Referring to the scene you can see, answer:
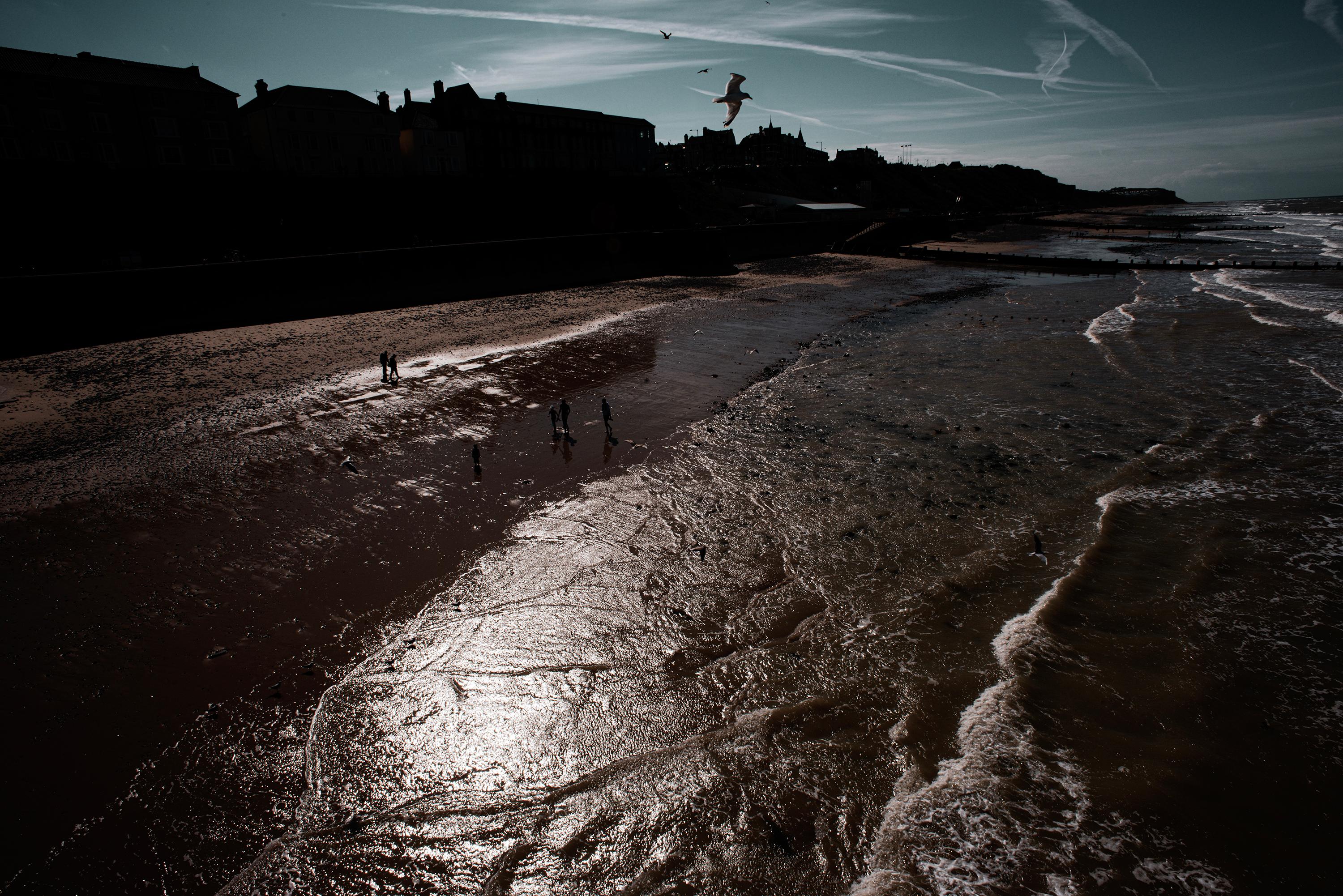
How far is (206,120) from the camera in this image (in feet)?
156

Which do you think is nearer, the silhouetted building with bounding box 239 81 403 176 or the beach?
the beach

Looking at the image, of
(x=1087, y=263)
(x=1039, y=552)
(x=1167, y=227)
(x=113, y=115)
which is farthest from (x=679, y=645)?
(x=1167, y=227)

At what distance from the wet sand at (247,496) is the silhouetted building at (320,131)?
35740mm

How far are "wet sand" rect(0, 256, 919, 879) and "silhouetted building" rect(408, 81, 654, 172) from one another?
4990cm

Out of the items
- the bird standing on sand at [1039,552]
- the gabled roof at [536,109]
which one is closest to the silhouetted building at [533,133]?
the gabled roof at [536,109]

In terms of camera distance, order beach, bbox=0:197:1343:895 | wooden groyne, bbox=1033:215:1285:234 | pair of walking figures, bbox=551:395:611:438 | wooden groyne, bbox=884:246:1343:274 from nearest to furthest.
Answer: beach, bbox=0:197:1343:895
pair of walking figures, bbox=551:395:611:438
wooden groyne, bbox=884:246:1343:274
wooden groyne, bbox=1033:215:1285:234

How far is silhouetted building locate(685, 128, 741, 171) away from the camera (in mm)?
139625

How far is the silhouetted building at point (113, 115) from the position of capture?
4012 cm

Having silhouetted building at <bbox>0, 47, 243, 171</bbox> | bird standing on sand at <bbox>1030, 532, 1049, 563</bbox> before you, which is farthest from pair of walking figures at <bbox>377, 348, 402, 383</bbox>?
silhouetted building at <bbox>0, 47, 243, 171</bbox>

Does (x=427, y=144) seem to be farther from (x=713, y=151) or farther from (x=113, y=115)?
(x=713, y=151)

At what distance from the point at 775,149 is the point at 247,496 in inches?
6362

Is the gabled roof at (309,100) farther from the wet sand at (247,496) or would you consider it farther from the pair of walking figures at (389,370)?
the pair of walking figures at (389,370)

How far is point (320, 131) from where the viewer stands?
53.3 m

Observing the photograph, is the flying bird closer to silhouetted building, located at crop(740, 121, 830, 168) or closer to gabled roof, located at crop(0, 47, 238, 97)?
gabled roof, located at crop(0, 47, 238, 97)
